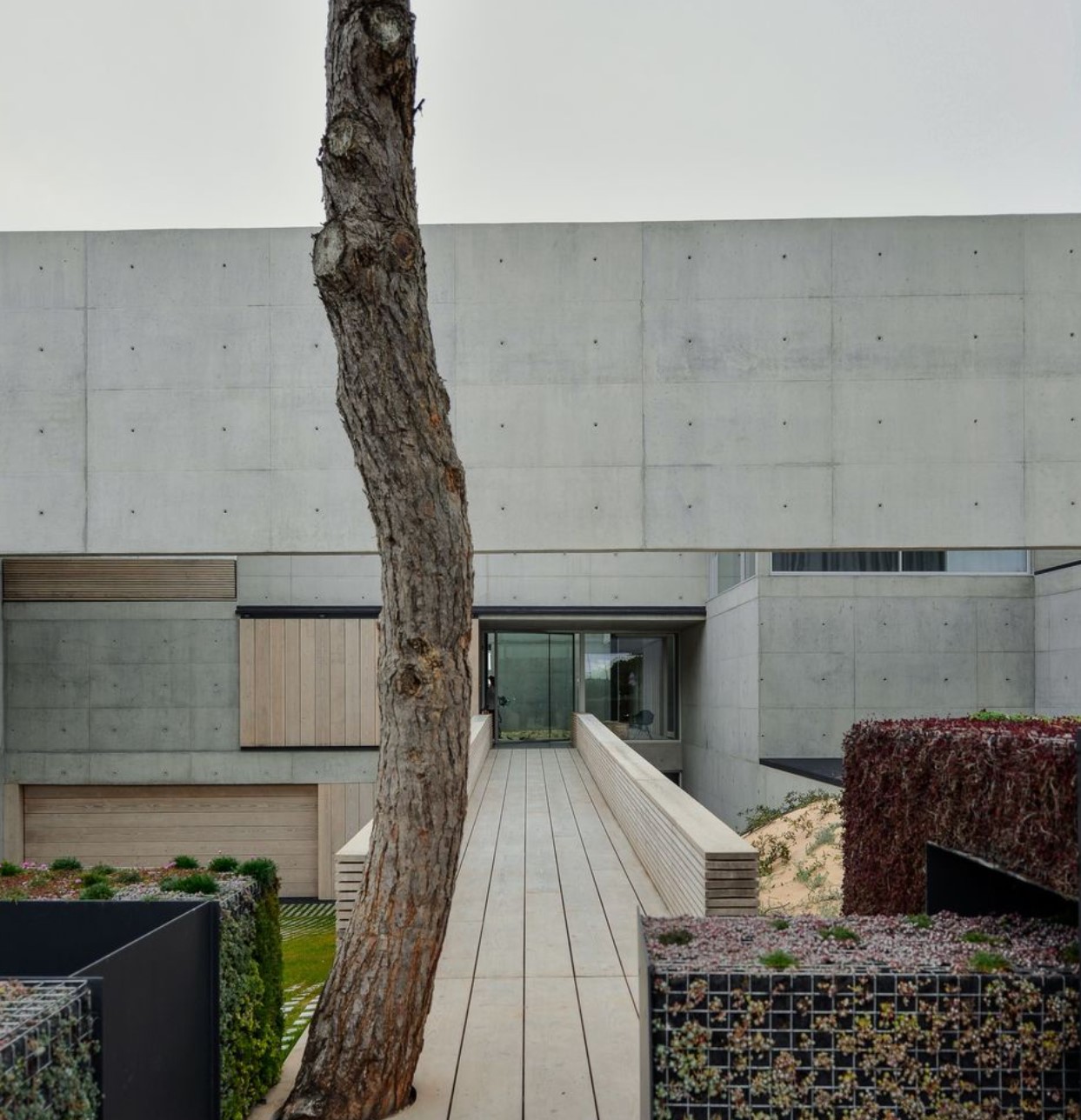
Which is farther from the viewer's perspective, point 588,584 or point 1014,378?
point 588,584

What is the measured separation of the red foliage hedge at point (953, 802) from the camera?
2564 millimetres

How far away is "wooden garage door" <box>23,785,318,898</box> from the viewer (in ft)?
44.7

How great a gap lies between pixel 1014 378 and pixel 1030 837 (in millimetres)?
6131

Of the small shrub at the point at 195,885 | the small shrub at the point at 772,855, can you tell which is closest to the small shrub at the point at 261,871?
the small shrub at the point at 195,885

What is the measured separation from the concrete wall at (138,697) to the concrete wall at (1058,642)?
9.00 metres

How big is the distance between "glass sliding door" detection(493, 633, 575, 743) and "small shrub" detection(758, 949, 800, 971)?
58.4ft

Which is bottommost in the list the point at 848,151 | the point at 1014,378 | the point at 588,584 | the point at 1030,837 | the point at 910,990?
→ the point at 910,990

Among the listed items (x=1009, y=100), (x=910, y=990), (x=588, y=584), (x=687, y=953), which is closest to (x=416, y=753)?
(x=687, y=953)

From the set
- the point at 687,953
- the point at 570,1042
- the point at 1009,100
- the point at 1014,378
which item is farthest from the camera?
the point at 1009,100

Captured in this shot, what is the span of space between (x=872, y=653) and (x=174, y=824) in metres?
9.97

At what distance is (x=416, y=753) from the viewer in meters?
3.46

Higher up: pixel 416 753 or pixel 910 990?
pixel 416 753

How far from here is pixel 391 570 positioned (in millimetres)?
3486

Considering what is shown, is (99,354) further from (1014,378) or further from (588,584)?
Result: (588,584)
